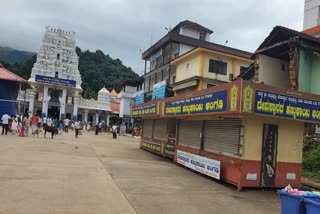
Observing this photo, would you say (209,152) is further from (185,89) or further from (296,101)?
(185,89)

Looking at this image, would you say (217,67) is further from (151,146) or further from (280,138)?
(280,138)

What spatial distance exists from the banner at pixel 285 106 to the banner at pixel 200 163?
8.60 ft

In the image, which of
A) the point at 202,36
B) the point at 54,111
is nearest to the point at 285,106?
the point at 202,36

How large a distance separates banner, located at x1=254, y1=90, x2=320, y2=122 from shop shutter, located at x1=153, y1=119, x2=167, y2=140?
8895mm

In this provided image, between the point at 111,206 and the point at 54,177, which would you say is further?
the point at 54,177

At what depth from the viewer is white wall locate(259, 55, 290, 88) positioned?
19.1 meters

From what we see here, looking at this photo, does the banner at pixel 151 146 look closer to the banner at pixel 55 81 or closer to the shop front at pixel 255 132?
the shop front at pixel 255 132

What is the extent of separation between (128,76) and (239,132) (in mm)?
80274

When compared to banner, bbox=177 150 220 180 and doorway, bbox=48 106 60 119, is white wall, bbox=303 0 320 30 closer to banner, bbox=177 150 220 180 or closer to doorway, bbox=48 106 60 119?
banner, bbox=177 150 220 180

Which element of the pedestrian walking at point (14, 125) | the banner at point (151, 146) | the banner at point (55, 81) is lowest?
the banner at point (151, 146)

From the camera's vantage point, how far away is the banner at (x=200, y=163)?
11243 mm

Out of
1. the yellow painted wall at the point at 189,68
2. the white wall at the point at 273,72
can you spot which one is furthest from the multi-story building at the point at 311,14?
the yellow painted wall at the point at 189,68

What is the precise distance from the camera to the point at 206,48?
30.3 meters

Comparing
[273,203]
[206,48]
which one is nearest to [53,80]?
[206,48]
